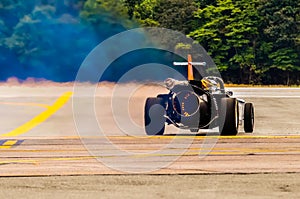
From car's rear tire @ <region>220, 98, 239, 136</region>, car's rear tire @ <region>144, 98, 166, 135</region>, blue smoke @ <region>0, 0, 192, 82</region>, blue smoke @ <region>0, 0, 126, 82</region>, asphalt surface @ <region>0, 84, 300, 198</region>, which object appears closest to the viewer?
asphalt surface @ <region>0, 84, 300, 198</region>

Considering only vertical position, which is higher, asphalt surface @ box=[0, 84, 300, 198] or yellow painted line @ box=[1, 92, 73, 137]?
asphalt surface @ box=[0, 84, 300, 198]

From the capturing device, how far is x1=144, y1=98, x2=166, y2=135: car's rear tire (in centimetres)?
1398

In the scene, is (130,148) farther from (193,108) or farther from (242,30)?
(242,30)

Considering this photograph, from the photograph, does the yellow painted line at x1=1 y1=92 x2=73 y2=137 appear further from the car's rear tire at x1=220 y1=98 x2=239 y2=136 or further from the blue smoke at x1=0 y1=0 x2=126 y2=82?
the blue smoke at x1=0 y1=0 x2=126 y2=82

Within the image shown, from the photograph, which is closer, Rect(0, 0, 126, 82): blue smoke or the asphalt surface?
the asphalt surface

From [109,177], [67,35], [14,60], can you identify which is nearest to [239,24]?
[67,35]

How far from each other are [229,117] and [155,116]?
1.61 m

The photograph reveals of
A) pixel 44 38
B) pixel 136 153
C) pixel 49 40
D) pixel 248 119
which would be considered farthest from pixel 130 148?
pixel 49 40

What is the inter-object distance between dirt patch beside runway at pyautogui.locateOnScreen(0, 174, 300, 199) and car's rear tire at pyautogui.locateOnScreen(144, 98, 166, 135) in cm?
553

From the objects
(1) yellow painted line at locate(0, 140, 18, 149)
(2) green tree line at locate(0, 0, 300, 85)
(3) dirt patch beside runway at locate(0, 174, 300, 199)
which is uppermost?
(3) dirt patch beside runway at locate(0, 174, 300, 199)

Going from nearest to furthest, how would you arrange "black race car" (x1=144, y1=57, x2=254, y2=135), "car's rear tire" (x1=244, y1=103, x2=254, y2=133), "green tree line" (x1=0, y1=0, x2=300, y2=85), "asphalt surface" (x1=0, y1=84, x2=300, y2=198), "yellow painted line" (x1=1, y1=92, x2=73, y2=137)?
"asphalt surface" (x1=0, y1=84, x2=300, y2=198) < "black race car" (x1=144, y1=57, x2=254, y2=135) < "car's rear tire" (x1=244, y1=103, x2=254, y2=133) < "yellow painted line" (x1=1, y1=92, x2=73, y2=137) < "green tree line" (x1=0, y1=0, x2=300, y2=85)

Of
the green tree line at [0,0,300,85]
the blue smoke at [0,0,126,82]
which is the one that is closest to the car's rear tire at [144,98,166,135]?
the blue smoke at [0,0,126,82]

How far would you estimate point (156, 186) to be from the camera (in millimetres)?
7793

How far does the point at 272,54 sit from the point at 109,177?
4868cm
